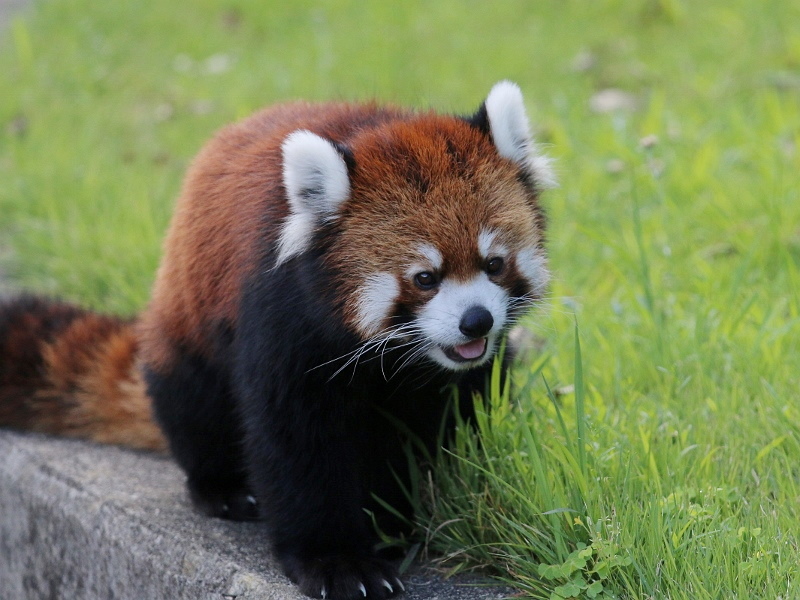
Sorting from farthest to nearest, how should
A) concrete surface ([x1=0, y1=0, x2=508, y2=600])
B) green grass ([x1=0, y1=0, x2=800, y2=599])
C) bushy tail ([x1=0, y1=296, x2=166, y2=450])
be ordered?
bushy tail ([x1=0, y1=296, x2=166, y2=450]) < concrete surface ([x1=0, y1=0, x2=508, y2=600]) < green grass ([x1=0, y1=0, x2=800, y2=599])

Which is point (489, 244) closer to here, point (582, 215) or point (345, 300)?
point (345, 300)

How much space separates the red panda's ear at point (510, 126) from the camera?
280 cm

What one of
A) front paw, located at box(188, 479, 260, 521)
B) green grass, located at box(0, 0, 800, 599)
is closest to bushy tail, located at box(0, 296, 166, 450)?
front paw, located at box(188, 479, 260, 521)

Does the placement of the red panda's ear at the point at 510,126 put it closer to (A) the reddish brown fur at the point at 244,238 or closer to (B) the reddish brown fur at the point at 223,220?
(A) the reddish brown fur at the point at 244,238

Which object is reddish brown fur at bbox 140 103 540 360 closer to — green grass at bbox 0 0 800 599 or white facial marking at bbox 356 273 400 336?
white facial marking at bbox 356 273 400 336

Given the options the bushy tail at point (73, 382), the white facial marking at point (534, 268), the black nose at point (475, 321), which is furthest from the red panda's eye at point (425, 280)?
the bushy tail at point (73, 382)

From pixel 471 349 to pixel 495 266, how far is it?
0.77 ft

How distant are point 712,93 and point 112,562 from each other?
13.2ft

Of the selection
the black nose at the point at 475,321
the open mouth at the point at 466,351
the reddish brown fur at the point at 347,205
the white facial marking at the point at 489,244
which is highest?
the reddish brown fur at the point at 347,205

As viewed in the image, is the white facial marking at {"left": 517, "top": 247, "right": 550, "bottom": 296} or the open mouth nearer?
the open mouth

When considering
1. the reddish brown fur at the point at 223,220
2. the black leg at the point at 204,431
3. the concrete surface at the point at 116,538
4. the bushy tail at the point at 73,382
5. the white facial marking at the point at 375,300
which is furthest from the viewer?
the bushy tail at the point at 73,382

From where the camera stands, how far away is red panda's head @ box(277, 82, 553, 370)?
8.44 feet

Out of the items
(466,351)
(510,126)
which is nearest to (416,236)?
(466,351)

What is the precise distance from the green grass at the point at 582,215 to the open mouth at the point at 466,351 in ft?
Result: 0.79
